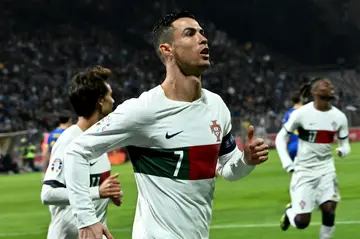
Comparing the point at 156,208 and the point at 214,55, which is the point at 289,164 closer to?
the point at 156,208

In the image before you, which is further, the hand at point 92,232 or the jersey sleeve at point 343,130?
the jersey sleeve at point 343,130

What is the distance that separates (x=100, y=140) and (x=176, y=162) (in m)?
0.45

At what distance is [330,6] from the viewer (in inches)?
2079

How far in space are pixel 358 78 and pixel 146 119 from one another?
137ft

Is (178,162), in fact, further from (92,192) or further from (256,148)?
(92,192)

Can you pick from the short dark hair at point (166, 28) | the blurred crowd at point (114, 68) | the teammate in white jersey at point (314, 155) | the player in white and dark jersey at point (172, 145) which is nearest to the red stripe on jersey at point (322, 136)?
the teammate in white jersey at point (314, 155)

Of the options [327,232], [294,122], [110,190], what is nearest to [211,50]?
[294,122]

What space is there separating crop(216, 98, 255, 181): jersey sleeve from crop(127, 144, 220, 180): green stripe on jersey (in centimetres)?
28

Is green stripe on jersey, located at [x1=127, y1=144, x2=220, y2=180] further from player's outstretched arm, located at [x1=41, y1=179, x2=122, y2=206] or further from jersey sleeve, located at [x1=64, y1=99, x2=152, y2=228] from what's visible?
player's outstretched arm, located at [x1=41, y1=179, x2=122, y2=206]

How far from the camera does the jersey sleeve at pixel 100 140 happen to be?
418 cm

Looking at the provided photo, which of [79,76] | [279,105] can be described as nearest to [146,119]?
[79,76]

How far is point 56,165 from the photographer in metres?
5.19

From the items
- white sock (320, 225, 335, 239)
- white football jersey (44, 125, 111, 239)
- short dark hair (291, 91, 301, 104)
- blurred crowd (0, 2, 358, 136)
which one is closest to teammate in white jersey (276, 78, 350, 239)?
white sock (320, 225, 335, 239)

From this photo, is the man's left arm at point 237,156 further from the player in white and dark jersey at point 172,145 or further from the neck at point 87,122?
the neck at point 87,122
